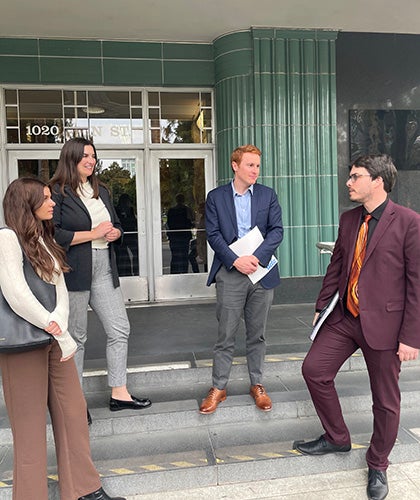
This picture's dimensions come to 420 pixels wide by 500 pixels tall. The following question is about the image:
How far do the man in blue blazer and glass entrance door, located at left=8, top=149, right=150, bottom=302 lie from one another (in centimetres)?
339

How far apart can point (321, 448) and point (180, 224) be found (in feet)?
13.8

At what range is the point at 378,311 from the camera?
2617mm

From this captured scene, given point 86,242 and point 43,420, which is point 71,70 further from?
point 43,420

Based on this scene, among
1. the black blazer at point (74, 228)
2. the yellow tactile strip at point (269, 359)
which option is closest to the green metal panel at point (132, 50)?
the black blazer at point (74, 228)

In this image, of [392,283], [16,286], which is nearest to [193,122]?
[392,283]

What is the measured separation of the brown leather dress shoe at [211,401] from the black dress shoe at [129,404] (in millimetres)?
415

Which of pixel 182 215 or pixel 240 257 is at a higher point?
pixel 182 215

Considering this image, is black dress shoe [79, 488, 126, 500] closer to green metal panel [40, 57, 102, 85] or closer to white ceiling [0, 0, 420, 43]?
white ceiling [0, 0, 420, 43]

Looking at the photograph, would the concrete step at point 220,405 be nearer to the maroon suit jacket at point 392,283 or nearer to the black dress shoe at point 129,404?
the black dress shoe at point 129,404

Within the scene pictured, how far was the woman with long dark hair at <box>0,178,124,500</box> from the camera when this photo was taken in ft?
→ 6.88

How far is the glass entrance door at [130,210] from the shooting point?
6.50 meters

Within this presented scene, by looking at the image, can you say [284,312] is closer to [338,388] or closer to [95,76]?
[338,388]

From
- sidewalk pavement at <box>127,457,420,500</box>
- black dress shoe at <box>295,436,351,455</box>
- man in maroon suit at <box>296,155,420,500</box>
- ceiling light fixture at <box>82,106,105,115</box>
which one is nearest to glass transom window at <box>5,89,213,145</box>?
ceiling light fixture at <box>82,106,105,115</box>

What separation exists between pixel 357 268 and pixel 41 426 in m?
1.92
